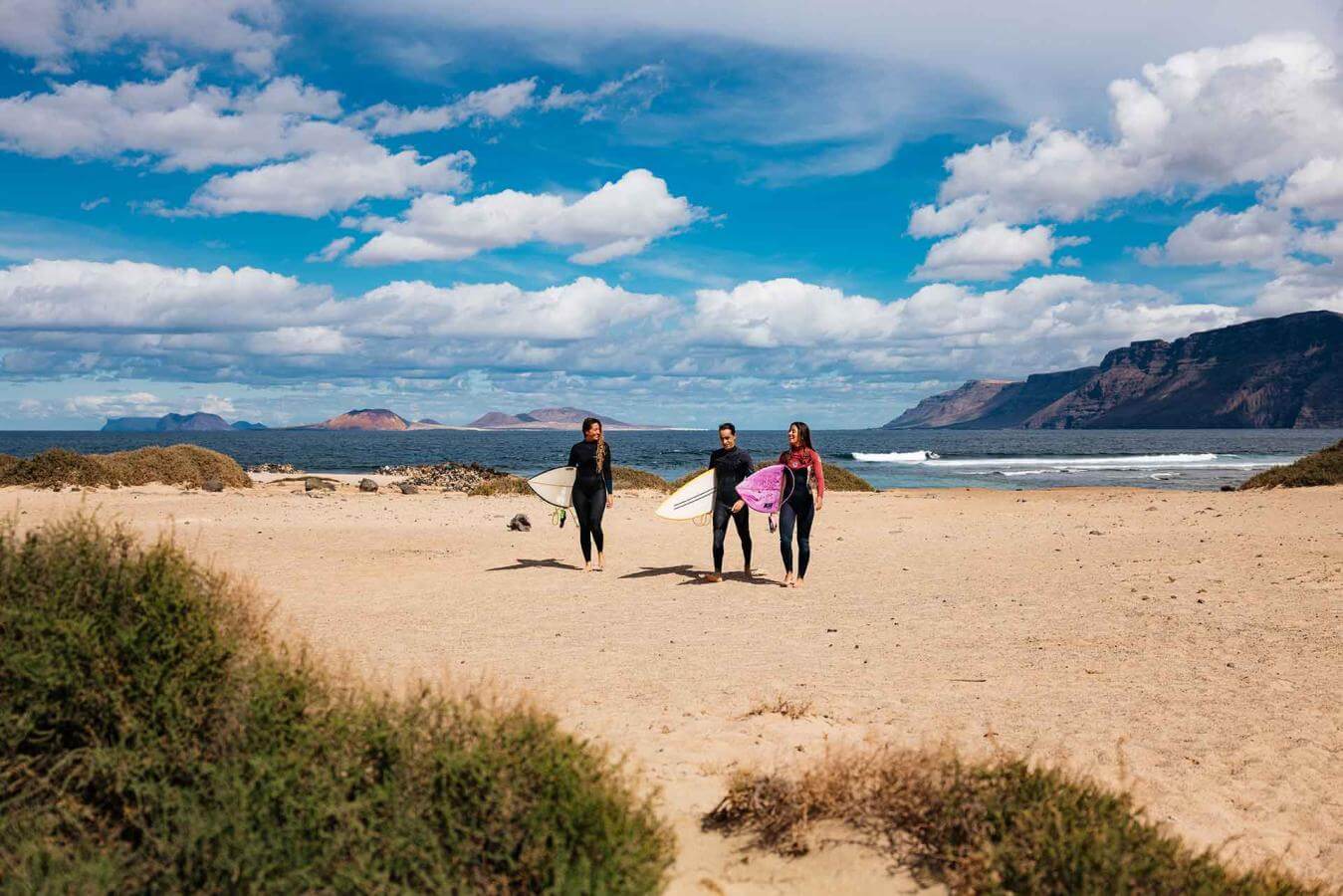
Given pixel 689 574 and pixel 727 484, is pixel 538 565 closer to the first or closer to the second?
pixel 689 574

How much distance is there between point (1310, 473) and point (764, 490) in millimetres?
22091

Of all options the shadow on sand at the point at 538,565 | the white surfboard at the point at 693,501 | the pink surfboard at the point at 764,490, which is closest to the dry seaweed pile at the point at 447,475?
the shadow on sand at the point at 538,565

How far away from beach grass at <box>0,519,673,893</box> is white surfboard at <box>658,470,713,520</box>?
373 inches

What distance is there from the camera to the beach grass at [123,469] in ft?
87.8

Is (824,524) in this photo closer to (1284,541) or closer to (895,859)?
(1284,541)

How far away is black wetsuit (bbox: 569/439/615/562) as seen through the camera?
13.0 metres

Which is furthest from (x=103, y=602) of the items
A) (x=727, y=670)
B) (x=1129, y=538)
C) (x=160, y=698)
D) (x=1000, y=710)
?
(x=1129, y=538)

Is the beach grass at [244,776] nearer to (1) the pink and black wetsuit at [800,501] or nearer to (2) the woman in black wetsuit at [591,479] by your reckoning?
(1) the pink and black wetsuit at [800,501]

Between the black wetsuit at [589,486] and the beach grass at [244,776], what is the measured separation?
29.2 ft

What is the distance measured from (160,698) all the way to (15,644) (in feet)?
2.17

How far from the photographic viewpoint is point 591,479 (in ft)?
42.9

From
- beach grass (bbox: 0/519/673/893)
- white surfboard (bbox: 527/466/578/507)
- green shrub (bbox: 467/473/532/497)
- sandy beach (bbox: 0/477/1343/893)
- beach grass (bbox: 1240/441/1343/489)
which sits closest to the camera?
beach grass (bbox: 0/519/673/893)

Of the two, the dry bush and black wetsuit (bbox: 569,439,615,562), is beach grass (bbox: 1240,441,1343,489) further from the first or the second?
the dry bush

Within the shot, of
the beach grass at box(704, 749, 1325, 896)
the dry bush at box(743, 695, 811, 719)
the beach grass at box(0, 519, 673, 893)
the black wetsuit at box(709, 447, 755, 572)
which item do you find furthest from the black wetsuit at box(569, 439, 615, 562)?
the beach grass at box(0, 519, 673, 893)
